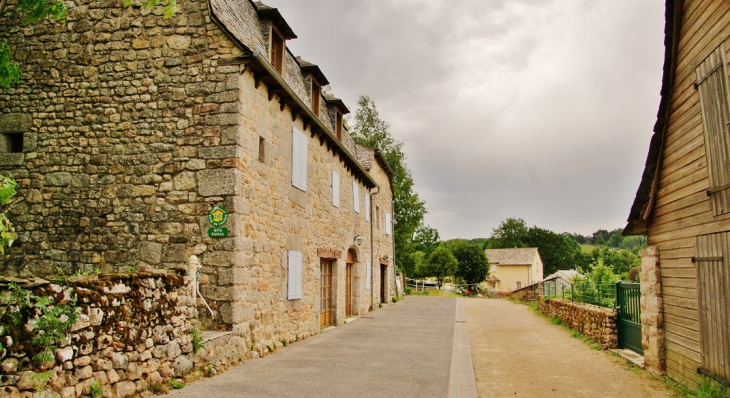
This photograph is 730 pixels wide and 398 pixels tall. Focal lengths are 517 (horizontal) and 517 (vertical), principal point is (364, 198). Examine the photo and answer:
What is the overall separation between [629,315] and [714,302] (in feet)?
14.0

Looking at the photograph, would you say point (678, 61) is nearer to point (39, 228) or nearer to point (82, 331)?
point (82, 331)

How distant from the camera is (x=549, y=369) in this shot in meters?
8.42

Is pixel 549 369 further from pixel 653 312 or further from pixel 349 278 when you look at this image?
pixel 349 278

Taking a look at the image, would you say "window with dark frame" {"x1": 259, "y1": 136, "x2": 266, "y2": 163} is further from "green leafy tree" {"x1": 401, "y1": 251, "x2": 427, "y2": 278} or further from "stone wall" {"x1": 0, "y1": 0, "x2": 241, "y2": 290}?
"green leafy tree" {"x1": 401, "y1": 251, "x2": 427, "y2": 278}

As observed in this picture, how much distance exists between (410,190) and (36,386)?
98.6ft

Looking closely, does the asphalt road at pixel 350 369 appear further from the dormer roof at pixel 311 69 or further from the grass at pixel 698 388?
the dormer roof at pixel 311 69

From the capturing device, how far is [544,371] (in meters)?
8.26

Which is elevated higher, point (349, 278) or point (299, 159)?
point (299, 159)

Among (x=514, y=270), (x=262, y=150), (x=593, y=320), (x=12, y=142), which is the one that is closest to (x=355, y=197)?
(x=262, y=150)

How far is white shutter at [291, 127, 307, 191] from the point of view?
10609 mm

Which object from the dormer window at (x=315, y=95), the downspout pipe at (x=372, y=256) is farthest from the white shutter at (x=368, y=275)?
the dormer window at (x=315, y=95)

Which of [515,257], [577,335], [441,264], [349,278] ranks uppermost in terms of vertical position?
[515,257]

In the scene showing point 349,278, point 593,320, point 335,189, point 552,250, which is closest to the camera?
point 593,320

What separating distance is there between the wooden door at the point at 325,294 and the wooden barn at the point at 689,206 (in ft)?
24.1
